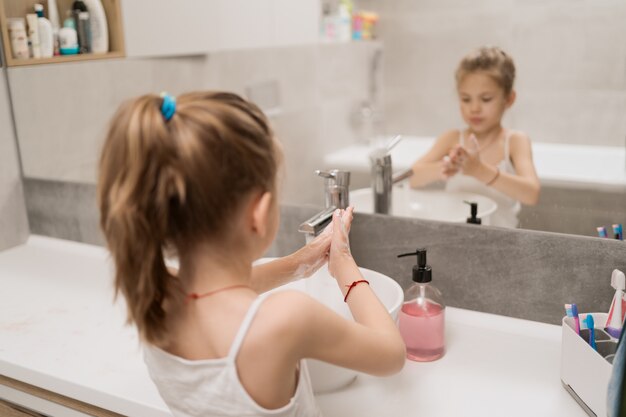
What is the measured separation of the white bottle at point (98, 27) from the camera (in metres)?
1.56

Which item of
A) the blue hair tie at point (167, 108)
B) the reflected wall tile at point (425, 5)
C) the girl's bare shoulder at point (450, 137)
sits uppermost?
Answer: the reflected wall tile at point (425, 5)

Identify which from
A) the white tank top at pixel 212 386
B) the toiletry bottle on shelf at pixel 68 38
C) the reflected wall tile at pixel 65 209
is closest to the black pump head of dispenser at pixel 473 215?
the white tank top at pixel 212 386

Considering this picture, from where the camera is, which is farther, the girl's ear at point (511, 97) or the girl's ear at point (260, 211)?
the girl's ear at point (511, 97)

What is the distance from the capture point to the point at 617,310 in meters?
0.91

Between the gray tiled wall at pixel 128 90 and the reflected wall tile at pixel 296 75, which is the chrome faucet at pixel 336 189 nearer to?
the gray tiled wall at pixel 128 90

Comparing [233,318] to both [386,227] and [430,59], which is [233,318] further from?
[430,59]

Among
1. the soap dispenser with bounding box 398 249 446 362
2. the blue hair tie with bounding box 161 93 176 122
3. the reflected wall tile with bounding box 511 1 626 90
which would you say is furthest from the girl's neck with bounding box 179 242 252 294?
the reflected wall tile with bounding box 511 1 626 90

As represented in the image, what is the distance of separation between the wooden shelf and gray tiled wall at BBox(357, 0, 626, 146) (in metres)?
0.67

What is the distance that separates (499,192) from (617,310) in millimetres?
338

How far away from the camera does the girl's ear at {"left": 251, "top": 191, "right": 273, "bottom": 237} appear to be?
68 cm

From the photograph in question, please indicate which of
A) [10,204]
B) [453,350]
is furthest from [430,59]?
[10,204]

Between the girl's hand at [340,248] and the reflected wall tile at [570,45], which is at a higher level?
the reflected wall tile at [570,45]

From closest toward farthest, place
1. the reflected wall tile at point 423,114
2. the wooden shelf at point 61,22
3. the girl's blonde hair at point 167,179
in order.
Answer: the girl's blonde hair at point 167,179
the reflected wall tile at point 423,114
the wooden shelf at point 61,22

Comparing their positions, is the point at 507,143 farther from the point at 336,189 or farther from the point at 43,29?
the point at 43,29
